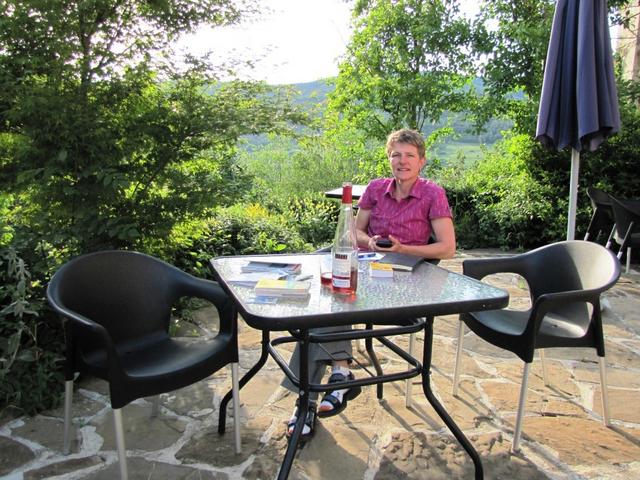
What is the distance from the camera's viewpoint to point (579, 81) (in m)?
3.36

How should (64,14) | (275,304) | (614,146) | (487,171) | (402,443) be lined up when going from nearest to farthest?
(275,304) < (402,443) < (64,14) < (614,146) < (487,171)

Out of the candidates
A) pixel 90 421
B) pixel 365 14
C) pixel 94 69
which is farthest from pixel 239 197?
pixel 365 14

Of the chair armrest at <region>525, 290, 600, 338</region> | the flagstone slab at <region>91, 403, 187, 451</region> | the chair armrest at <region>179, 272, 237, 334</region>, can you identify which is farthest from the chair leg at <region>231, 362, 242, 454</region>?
the chair armrest at <region>525, 290, 600, 338</region>

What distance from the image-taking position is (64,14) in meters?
3.05

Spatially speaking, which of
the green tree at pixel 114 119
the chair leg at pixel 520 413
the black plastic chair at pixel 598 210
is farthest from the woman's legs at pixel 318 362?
the black plastic chair at pixel 598 210

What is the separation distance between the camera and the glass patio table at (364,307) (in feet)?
5.27

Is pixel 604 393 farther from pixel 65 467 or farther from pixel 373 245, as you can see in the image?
pixel 65 467

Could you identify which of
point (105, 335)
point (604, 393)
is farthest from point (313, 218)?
point (105, 335)

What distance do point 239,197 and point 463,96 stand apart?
6390 millimetres

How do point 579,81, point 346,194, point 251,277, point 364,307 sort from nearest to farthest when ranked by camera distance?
point 364,307 → point 346,194 → point 251,277 → point 579,81

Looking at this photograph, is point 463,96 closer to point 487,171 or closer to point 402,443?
point 487,171

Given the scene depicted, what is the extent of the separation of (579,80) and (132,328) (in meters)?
3.12

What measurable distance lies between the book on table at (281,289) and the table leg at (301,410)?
151 millimetres

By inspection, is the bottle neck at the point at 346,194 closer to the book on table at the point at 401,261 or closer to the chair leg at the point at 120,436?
the book on table at the point at 401,261
